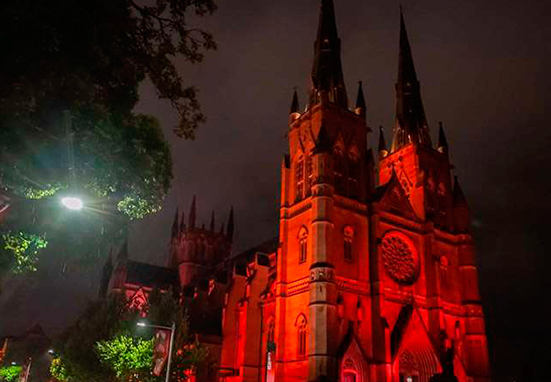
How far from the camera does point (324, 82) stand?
4053cm

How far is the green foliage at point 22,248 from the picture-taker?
38.5 feet

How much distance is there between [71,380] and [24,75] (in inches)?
1133

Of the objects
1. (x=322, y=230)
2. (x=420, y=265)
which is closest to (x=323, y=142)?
(x=322, y=230)

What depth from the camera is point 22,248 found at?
12148mm

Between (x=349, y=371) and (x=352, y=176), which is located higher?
(x=352, y=176)

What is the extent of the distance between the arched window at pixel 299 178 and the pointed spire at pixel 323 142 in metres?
2.52

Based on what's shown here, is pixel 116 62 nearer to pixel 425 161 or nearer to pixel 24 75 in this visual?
pixel 24 75

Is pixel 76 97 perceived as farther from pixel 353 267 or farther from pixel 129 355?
pixel 353 267

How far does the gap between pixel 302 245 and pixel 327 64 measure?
53.4 ft

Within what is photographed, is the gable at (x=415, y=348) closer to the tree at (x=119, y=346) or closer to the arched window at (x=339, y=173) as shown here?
the arched window at (x=339, y=173)

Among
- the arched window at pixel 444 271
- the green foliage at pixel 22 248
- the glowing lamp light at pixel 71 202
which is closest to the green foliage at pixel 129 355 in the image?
the green foliage at pixel 22 248

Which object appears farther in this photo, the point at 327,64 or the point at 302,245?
the point at 327,64

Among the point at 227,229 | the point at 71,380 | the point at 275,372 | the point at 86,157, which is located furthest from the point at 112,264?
the point at 86,157

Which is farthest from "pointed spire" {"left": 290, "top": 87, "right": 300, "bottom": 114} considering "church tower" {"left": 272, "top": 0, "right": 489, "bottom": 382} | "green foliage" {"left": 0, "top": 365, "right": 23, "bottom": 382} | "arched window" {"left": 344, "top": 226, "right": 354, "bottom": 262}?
"green foliage" {"left": 0, "top": 365, "right": 23, "bottom": 382}
